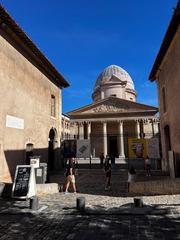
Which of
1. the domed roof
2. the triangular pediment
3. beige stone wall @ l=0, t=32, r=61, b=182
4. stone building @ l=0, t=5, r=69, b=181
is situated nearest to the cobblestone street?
beige stone wall @ l=0, t=32, r=61, b=182

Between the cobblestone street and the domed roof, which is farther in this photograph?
the domed roof

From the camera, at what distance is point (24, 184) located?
27.0 ft

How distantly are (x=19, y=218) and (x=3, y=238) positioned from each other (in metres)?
1.41

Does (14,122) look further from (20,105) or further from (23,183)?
(23,183)

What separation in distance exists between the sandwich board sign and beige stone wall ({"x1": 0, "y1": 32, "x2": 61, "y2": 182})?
1.74m

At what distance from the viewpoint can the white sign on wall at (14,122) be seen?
10.4m

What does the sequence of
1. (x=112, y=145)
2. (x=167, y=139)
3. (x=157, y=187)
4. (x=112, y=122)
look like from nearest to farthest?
(x=157, y=187) → (x=167, y=139) → (x=112, y=122) → (x=112, y=145)

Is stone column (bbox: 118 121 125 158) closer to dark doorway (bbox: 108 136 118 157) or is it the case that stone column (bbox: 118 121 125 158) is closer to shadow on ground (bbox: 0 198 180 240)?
dark doorway (bbox: 108 136 118 157)

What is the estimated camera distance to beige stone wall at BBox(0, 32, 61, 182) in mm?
10133

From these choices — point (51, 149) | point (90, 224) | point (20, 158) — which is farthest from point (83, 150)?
point (90, 224)

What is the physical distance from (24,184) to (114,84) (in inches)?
1376

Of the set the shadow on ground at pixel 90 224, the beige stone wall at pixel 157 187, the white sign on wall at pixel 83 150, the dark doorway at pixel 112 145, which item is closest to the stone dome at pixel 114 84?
the dark doorway at pixel 112 145

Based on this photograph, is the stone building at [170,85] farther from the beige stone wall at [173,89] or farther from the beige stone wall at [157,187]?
the beige stone wall at [157,187]

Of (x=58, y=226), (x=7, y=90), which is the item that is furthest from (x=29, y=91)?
(x=58, y=226)
